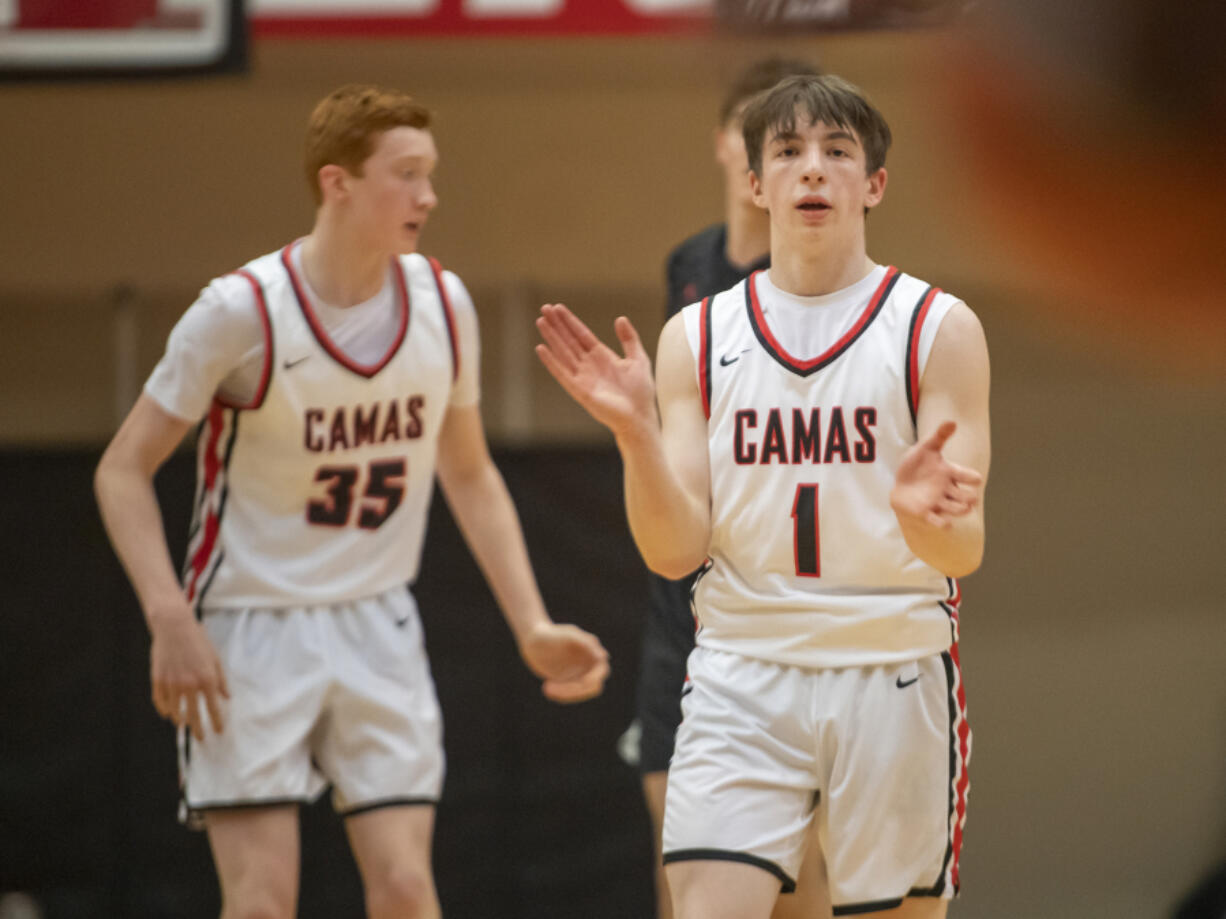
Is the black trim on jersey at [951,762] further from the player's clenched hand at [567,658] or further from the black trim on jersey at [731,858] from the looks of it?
the player's clenched hand at [567,658]

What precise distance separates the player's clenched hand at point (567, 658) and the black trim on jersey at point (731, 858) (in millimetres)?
1232

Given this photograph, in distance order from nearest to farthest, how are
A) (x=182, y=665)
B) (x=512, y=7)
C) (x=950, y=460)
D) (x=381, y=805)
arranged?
(x=950, y=460) → (x=182, y=665) → (x=381, y=805) → (x=512, y=7)

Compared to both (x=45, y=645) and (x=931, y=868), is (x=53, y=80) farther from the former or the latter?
(x=931, y=868)

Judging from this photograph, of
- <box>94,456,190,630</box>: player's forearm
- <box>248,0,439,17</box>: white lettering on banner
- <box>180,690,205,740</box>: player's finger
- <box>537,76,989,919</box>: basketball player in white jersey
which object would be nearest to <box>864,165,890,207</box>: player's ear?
<box>537,76,989,919</box>: basketball player in white jersey

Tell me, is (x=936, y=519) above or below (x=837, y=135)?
below

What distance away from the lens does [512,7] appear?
6613 mm

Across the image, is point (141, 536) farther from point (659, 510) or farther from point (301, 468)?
point (659, 510)

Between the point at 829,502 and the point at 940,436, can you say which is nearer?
the point at 940,436

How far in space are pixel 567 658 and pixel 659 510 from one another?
131 cm

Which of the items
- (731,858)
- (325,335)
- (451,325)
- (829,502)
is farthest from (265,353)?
(731,858)

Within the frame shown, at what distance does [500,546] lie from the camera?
443 centimetres

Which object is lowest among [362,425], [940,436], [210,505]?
[210,505]

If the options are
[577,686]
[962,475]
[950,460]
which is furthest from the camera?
[577,686]

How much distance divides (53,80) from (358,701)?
9.61 feet
